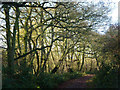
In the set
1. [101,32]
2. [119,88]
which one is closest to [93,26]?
[101,32]

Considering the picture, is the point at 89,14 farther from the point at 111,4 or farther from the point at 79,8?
the point at 111,4

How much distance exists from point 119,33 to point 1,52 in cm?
933

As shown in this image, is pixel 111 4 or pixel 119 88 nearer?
pixel 119 88

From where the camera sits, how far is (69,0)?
37.9 ft

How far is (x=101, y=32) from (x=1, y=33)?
10.5 meters

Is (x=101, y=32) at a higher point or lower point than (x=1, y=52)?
higher

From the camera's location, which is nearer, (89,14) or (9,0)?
(9,0)

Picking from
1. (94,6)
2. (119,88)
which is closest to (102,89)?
(119,88)

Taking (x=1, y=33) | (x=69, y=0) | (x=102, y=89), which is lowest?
(x=102, y=89)

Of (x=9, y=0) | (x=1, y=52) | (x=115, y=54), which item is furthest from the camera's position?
(x=1, y=52)

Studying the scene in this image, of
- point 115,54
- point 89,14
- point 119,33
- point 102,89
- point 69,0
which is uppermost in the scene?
point 69,0

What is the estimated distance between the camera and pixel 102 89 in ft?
22.8

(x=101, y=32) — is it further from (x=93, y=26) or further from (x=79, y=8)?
(x=79, y=8)

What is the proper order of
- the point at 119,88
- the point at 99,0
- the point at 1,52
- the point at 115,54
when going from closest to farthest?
the point at 119,88 → the point at 115,54 → the point at 1,52 → the point at 99,0
